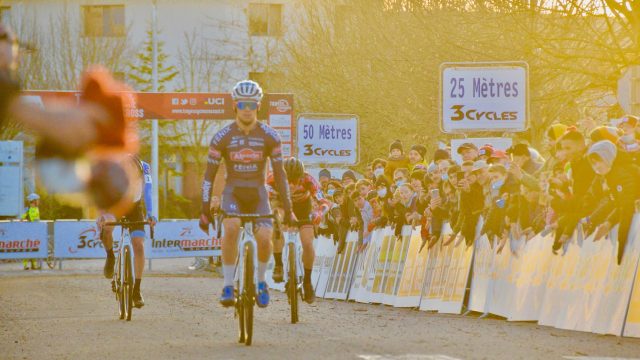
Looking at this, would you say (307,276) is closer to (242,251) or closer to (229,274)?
(229,274)

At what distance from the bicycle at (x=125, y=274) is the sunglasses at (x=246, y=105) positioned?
3211 mm

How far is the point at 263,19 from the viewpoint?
222ft

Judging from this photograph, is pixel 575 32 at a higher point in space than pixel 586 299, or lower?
higher

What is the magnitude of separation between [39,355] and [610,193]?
200 inches

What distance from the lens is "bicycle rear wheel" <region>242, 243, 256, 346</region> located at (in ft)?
33.6

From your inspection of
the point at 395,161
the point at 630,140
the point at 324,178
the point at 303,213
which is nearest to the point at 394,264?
the point at 395,161

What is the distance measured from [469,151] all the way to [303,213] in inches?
98.5

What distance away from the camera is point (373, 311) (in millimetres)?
15688

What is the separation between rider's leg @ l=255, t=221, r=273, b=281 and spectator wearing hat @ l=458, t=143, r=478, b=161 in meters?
5.45

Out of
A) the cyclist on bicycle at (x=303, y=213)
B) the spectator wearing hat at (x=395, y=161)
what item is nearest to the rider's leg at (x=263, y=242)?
the cyclist on bicycle at (x=303, y=213)

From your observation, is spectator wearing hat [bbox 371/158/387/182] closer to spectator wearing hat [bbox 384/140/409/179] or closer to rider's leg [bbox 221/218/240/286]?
spectator wearing hat [bbox 384/140/409/179]

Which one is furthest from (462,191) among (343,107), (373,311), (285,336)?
(343,107)

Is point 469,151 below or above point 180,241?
above

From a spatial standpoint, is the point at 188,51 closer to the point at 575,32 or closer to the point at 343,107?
the point at 343,107
